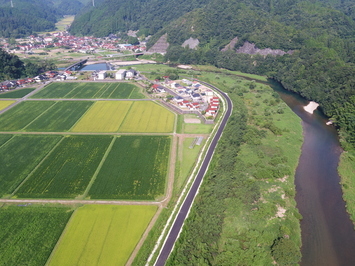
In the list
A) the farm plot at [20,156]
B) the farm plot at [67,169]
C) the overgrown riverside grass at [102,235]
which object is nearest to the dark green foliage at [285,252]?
the overgrown riverside grass at [102,235]

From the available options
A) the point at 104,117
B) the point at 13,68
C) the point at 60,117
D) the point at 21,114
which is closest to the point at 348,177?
the point at 104,117

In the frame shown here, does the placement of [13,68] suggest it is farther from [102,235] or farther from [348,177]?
[348,177]

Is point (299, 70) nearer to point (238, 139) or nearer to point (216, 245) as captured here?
point (238, 139)

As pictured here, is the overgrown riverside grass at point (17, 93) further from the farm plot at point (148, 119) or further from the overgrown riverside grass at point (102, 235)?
the overgrown riverside grass at point (102, 235)

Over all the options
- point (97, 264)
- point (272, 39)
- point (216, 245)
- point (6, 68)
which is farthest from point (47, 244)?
point (272, 39)

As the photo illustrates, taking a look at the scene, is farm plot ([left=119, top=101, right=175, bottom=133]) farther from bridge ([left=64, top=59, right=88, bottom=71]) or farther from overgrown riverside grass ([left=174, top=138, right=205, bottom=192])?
bridge ([left=64, top=59, right=88, bottom=71])

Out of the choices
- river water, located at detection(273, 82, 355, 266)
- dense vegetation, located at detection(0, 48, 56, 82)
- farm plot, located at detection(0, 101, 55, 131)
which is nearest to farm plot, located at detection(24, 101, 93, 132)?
farm plot, located at detection(0, 101, 55, 131)
